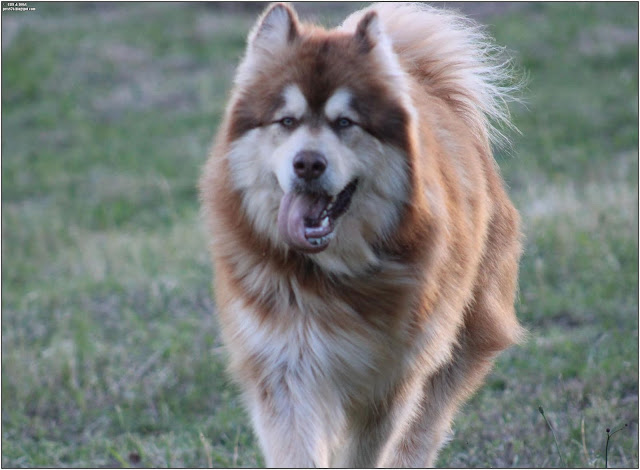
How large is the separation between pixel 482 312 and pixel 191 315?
10.7ft

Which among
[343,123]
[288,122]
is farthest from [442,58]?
[288,122]

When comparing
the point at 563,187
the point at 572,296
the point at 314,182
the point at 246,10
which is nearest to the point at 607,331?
the point at 572,296

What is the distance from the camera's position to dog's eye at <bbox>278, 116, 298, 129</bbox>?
394 centimetres

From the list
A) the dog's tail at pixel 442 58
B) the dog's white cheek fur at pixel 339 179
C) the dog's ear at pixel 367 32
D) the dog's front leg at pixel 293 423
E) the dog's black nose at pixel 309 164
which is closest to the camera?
the dog's black nose at pixel 309 164

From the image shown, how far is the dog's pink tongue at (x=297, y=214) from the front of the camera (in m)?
3.92

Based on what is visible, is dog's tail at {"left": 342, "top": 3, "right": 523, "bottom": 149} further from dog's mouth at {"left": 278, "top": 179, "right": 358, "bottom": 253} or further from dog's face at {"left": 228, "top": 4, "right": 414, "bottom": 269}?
dog's mouth at {"left": 278, "top": 179, "right": 358, "bottom": 253}

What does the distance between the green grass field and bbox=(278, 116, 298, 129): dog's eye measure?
6.18ft

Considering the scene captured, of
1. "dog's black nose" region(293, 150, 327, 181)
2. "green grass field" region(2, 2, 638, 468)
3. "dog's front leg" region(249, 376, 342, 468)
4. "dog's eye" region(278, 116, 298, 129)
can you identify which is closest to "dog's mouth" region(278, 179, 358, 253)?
"dog's black nose" region(293, 150, 327, 181)

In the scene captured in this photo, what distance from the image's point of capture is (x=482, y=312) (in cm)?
494

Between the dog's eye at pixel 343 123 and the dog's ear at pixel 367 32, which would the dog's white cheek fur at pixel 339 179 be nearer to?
the dog's eye at pixel 343 123

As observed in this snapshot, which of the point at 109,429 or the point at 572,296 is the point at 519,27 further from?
the point at 109,429

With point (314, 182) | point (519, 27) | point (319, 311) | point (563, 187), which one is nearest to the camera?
point (314, 182)

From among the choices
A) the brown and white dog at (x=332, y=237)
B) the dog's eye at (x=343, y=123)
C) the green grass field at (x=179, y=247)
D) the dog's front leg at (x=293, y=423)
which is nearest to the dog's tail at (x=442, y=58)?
the brown and white dog at (x=332, y=237)

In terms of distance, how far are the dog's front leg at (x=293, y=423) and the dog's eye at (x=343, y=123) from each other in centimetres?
114
